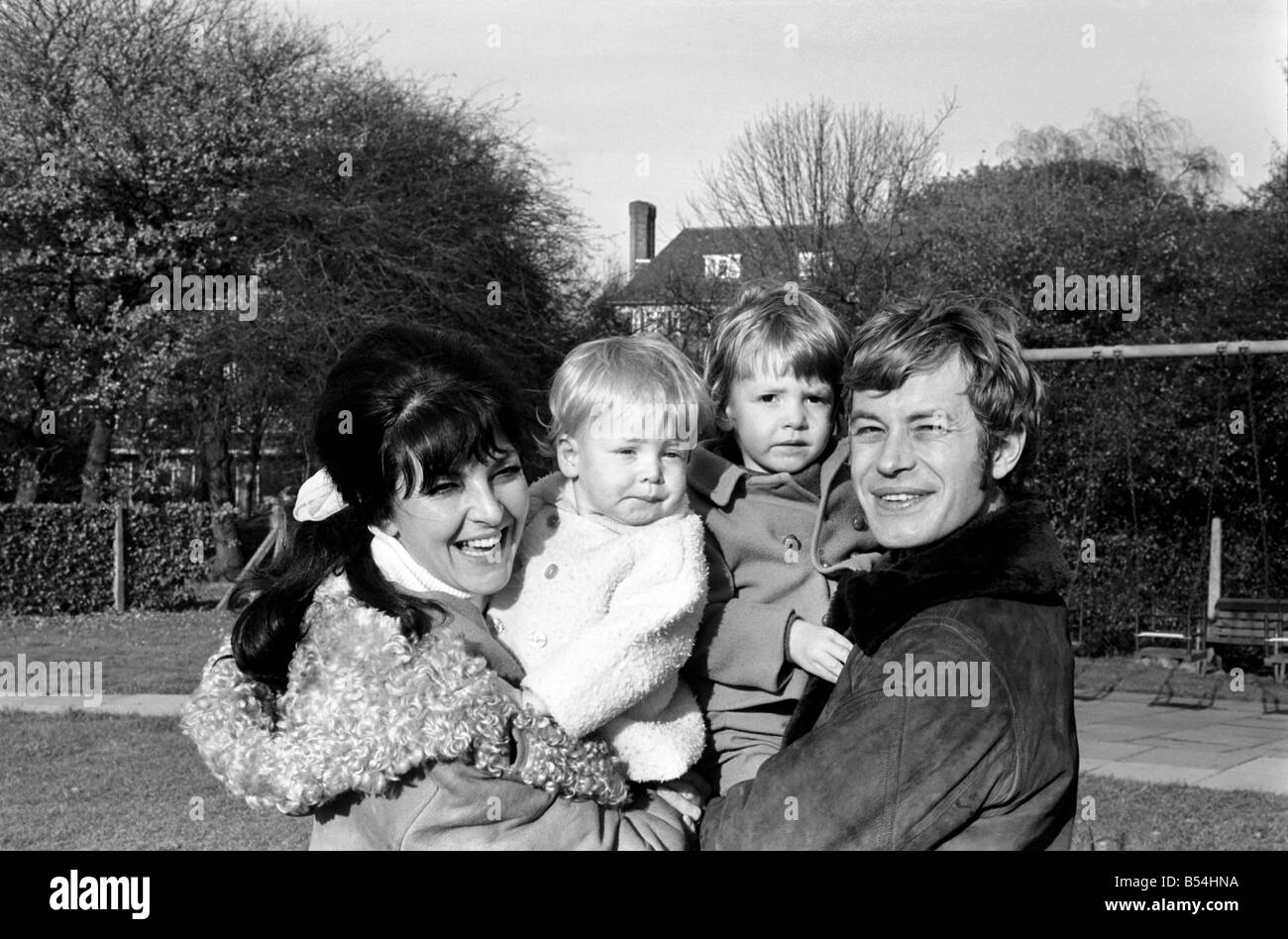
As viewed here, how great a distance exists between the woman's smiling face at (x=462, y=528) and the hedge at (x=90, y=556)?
15.7 meters

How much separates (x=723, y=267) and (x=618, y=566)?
18.3 m

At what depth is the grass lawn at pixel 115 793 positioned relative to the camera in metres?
7.48

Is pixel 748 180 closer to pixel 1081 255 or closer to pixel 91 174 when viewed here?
pixel 1081 255

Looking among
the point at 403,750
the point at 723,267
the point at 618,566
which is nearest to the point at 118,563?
the point at 723,267

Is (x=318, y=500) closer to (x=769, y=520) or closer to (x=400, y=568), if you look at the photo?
(x=400, y=568)

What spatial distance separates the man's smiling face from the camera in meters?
2.34

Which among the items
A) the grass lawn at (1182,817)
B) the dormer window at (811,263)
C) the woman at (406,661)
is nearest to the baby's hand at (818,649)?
the woman at (406,661)

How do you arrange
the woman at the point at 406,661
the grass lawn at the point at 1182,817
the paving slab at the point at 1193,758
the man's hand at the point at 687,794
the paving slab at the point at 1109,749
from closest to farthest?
the woman at the point at 406,661, the man's hand at the point at 687,794, the grass lawn at the point at 1182,817, the paving slab at the point at 1193,758, the paving slab at the point at 1109,749

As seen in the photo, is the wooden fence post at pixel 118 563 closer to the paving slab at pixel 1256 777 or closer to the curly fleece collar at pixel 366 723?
the paving slab at pixel 1256 777

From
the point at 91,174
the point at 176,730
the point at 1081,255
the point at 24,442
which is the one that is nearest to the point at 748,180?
the point at 1081,255

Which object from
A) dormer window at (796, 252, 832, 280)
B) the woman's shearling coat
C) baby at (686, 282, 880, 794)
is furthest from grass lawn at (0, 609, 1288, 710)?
the woman's shearling coat

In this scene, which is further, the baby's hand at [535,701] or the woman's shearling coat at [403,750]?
the baby's hand at [535,701]

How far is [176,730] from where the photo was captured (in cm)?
1046
